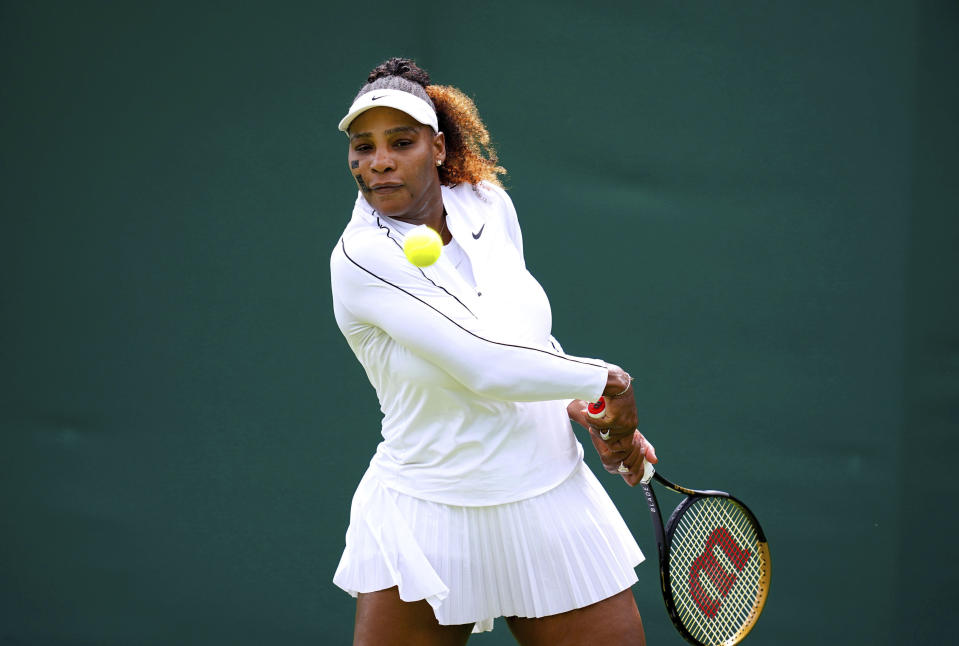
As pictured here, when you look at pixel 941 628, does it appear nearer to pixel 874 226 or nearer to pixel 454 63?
pixel 874 226

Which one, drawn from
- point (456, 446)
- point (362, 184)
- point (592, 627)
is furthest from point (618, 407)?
point (362, 184)

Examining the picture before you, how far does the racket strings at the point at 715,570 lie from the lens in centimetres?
255

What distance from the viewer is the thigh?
2.25 meters

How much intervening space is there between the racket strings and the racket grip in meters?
0.40

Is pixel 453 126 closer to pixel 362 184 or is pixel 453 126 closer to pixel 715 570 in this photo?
pixel 362 184

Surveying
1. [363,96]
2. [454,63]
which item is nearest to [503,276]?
[363,96]

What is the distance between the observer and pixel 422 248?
1988mm

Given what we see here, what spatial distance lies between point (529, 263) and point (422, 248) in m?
1.61

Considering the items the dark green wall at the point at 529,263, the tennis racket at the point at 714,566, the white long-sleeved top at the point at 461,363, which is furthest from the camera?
the dark green wall at the point at 529,263

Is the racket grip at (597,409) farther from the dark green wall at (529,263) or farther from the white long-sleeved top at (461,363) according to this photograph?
the dark green wall at (529,263)

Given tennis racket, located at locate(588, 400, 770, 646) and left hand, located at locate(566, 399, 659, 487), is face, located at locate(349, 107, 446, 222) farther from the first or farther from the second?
tennis racket, located at locate(588, 400, 770, 646)

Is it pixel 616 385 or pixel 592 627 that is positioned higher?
pixel 616 385

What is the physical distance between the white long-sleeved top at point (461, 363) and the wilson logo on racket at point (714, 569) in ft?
1.44

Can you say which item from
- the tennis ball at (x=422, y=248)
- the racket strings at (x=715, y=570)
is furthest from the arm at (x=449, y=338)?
the racket strings at (x=715, y=570)
